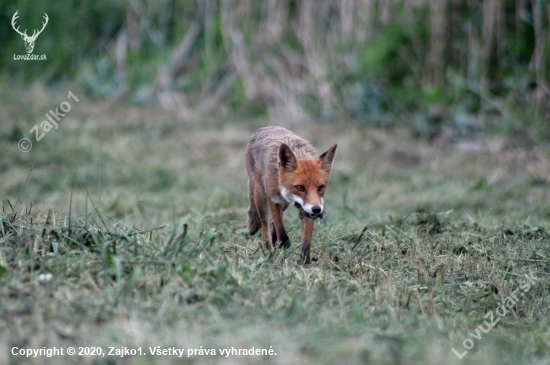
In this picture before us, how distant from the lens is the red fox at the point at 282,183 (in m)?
5.78

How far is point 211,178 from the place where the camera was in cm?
1106

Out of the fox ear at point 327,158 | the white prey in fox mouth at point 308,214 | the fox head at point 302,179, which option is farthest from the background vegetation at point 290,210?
the fox ear at point 327,158

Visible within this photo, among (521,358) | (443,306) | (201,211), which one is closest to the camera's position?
(521,358)

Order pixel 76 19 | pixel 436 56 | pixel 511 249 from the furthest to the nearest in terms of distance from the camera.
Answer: pixel 76 19, pixel 436 56, pixel 511 249

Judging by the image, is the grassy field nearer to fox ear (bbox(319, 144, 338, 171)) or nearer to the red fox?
the red fox

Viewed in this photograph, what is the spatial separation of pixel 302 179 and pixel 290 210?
2947mm

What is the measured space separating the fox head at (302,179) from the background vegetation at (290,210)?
0.46 metres

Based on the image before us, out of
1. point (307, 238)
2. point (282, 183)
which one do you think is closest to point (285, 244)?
point (307, 238)

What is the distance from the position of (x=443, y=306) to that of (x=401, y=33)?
10038 mm

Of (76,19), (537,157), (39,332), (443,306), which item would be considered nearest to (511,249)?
(443,306)

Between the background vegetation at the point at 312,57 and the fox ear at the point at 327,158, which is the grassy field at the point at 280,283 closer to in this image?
the fox ear at the point at 327,158

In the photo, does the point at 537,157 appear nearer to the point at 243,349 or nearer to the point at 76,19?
the point at 243,349

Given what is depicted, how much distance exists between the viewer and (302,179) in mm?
5785

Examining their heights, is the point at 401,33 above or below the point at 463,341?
above
